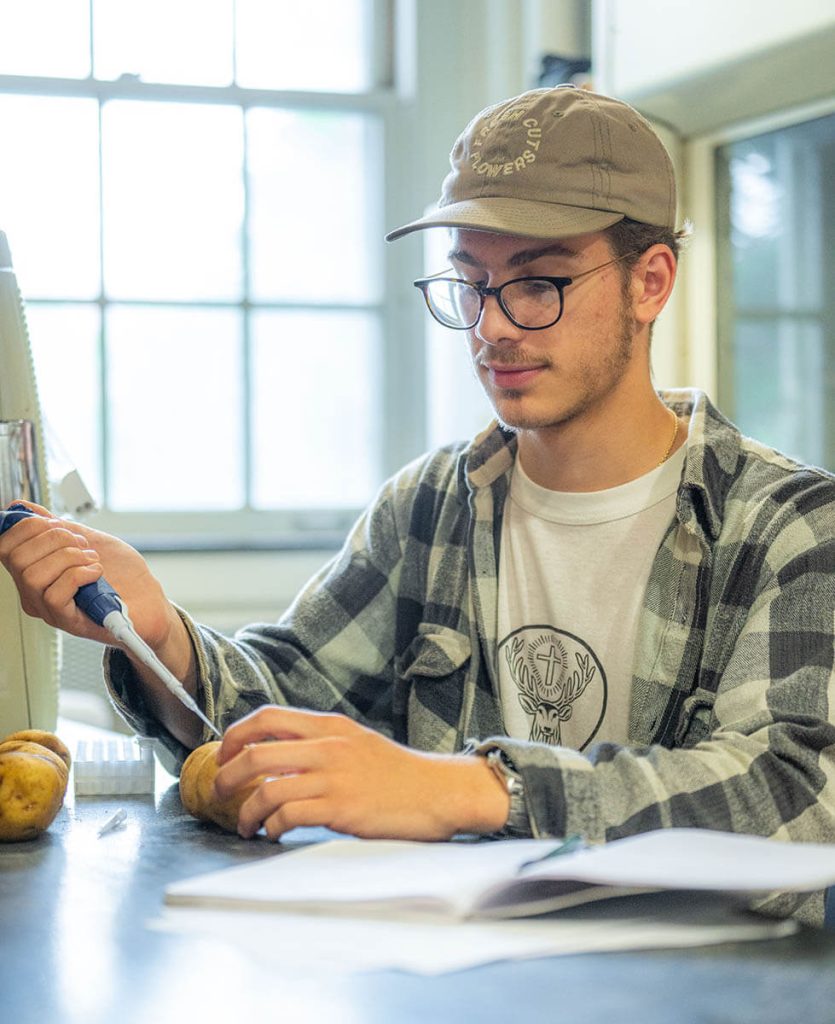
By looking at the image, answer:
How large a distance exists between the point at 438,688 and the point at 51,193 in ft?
6.50

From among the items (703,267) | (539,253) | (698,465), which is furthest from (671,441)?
(703,267)

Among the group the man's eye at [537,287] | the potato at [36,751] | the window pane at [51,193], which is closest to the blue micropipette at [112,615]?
the potato at [36,751]

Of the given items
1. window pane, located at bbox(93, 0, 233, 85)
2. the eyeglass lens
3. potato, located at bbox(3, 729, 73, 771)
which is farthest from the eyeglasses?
window pane, located at bbox(93, 0, 233, 85)

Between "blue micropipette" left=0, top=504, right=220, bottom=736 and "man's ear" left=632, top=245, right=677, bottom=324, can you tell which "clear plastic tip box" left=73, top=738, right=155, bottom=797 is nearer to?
"blue micropipette" left=0, top=504, right=220, bottom=736

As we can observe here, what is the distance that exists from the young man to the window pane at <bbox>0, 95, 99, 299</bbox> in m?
1.69

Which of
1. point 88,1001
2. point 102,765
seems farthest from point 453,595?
point 88,1001

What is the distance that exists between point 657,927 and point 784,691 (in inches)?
14.0

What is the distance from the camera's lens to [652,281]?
145cm

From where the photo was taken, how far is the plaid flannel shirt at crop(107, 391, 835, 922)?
0.94 metres

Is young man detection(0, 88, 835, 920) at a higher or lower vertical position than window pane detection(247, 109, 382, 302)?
lower

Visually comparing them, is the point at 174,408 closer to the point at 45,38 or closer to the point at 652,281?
the point at 45,38

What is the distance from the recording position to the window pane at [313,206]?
3.11 metres

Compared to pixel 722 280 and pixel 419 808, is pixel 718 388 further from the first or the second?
pixel 419 808

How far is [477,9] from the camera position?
10.2 feet
